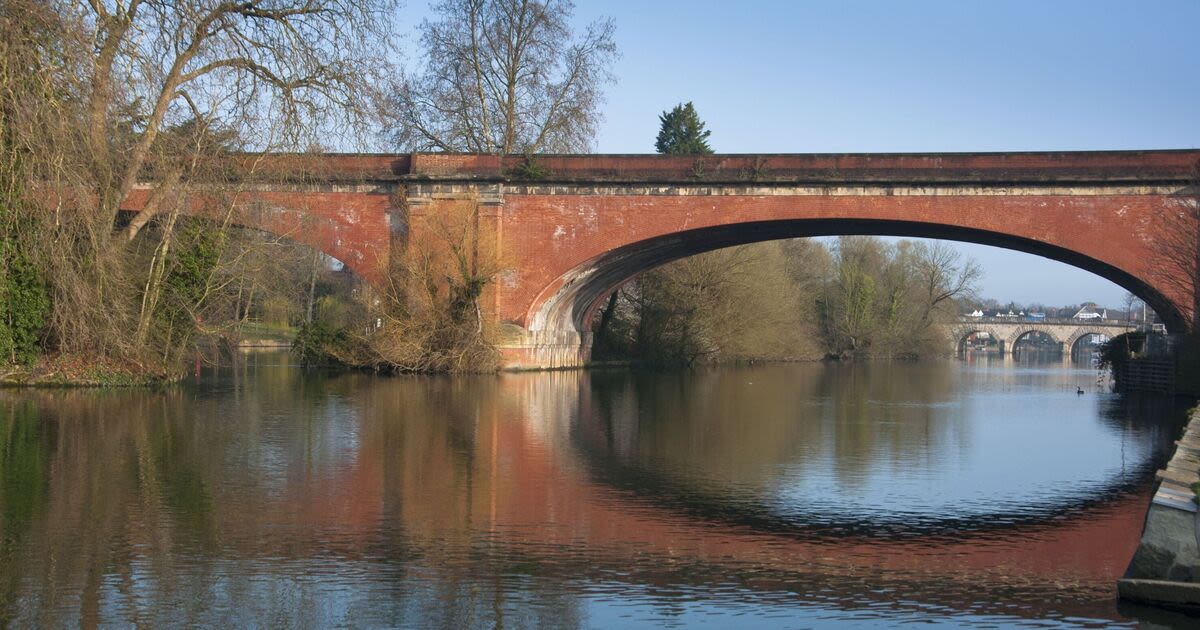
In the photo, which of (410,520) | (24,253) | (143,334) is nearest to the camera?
(410,520)

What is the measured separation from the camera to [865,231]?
29938 mm

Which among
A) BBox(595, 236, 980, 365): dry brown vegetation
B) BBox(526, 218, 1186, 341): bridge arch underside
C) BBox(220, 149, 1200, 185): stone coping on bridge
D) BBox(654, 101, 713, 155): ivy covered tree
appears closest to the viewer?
BBox(220, 149, 1200, 185): stone coping on bridge

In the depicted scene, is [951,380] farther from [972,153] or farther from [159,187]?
[159,187]

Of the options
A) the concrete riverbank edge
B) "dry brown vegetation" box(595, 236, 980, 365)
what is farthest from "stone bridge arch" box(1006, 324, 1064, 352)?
the concrete riverbank edge

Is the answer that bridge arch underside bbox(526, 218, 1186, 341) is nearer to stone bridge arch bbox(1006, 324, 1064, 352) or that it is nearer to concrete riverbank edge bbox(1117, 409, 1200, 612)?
concrete riverbank edge bbox(1117, 409, 1200, 612)

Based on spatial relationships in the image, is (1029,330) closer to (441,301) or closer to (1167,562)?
(441,301)

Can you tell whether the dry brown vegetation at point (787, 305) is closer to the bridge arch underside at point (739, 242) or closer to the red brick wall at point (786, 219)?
the bridge arch underside at point (739, 242)

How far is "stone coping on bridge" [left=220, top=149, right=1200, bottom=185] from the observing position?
25.3 metres

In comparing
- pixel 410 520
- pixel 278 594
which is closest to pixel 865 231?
pixel 410 520

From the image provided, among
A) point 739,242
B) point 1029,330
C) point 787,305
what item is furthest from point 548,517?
point 1029,330

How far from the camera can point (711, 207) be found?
27188 mm

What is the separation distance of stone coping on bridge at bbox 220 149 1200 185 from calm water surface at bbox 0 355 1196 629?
9.26m

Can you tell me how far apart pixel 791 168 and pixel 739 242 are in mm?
4492

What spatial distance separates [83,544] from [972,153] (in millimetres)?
22484
